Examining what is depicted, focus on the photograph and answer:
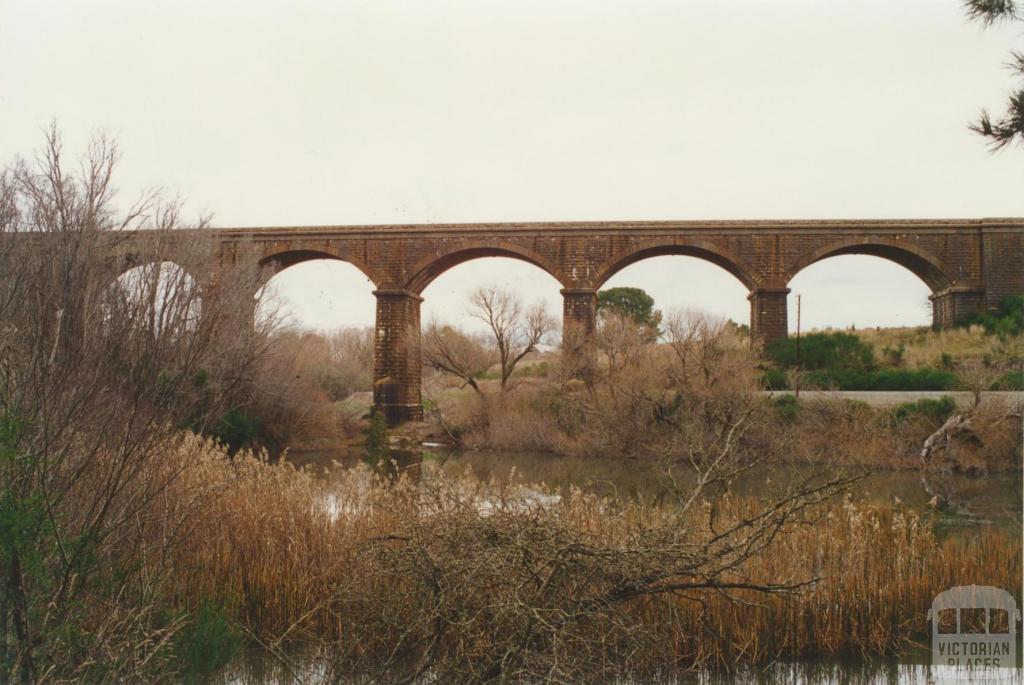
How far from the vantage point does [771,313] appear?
76.4ft

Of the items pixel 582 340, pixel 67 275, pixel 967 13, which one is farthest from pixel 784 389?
pixel 67 275

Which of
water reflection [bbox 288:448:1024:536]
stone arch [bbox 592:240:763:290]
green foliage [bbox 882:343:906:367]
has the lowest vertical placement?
water reflection [bbox 288:448:1024:536]

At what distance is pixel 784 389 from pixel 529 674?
1839cm

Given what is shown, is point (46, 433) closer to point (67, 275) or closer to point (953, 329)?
point (67, 275)

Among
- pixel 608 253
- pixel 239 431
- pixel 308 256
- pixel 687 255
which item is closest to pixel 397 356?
pixel 308 256

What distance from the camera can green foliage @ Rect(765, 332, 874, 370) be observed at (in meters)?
22.4

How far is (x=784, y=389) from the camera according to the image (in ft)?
67.9

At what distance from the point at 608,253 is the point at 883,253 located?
27.3 ft

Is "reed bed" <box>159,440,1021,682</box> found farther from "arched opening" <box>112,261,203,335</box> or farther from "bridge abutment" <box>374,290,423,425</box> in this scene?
"bridge abutment" <box>374,290,423,425</box>

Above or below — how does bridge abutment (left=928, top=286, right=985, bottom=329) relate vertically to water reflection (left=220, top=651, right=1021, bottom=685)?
above

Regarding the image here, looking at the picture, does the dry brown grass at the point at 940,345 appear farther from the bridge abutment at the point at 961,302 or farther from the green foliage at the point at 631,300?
the green foliage at the point at 631,300

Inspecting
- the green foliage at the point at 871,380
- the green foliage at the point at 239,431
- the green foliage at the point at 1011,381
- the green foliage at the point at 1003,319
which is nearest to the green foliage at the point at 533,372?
the green foliage at the point at 871,380

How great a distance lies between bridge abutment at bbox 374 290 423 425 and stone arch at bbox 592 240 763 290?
237 inches

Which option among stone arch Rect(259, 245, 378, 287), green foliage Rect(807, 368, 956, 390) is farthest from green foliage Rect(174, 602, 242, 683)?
stone arch Rect(259, 245, 378, 287)
